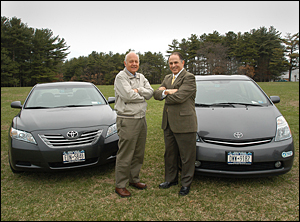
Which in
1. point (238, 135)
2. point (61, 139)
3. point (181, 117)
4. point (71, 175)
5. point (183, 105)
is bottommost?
point (71, 175)

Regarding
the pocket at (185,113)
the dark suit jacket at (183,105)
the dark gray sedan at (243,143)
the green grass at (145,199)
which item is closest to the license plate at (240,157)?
the dark gray sedan at (243,143)

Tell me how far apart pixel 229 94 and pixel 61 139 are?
2979mm

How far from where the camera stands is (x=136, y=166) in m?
3.43

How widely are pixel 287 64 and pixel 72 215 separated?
65.3 meters

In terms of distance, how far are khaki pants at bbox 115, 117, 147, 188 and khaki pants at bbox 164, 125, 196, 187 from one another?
1.26ft

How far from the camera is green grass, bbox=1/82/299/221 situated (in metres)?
2.75

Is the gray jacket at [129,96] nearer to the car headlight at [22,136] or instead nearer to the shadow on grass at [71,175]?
the shadow on grass at [71,175]

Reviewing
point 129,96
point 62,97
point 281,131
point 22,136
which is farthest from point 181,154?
point 62,97

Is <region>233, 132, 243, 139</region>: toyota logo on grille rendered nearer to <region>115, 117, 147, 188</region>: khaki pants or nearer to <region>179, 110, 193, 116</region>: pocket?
<region>179, 110, 193, 116</region>: pocket

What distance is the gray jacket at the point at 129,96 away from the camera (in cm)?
304

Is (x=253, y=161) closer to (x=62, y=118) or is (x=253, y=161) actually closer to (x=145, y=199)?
(x=145, y=199)

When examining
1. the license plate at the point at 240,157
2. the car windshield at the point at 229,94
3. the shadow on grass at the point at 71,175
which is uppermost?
the car windshield at the point at 229,94

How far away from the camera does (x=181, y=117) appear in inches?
123

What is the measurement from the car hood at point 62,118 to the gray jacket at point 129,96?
2.81ft
